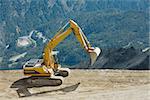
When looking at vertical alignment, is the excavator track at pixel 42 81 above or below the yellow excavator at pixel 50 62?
below

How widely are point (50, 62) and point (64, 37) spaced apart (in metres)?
1.98

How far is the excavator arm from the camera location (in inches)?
1184

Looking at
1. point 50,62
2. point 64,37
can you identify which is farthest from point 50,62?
point 64,37

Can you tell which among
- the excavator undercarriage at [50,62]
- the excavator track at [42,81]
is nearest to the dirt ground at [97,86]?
the excavator track at [42,81]

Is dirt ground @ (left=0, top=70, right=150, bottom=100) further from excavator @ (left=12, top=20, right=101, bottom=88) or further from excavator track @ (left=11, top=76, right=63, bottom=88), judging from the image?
excavator @ (left=12, top=20, right=101, bottom=88)

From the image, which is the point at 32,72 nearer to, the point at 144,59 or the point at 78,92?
the point at 78,92

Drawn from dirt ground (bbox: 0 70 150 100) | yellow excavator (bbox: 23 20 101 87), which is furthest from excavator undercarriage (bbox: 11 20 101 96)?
dirt ground (bbox: 0 70 150 100)

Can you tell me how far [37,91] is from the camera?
30.2m

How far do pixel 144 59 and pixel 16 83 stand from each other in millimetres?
25753

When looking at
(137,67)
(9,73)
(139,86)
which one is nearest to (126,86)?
(139,86)

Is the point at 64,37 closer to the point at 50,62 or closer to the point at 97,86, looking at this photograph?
the point at 50,62

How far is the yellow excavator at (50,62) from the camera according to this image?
30.2 metres

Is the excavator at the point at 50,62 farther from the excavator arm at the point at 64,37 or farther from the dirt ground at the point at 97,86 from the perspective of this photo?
the dirt ground at the point at 97,86

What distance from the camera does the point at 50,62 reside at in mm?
31047
